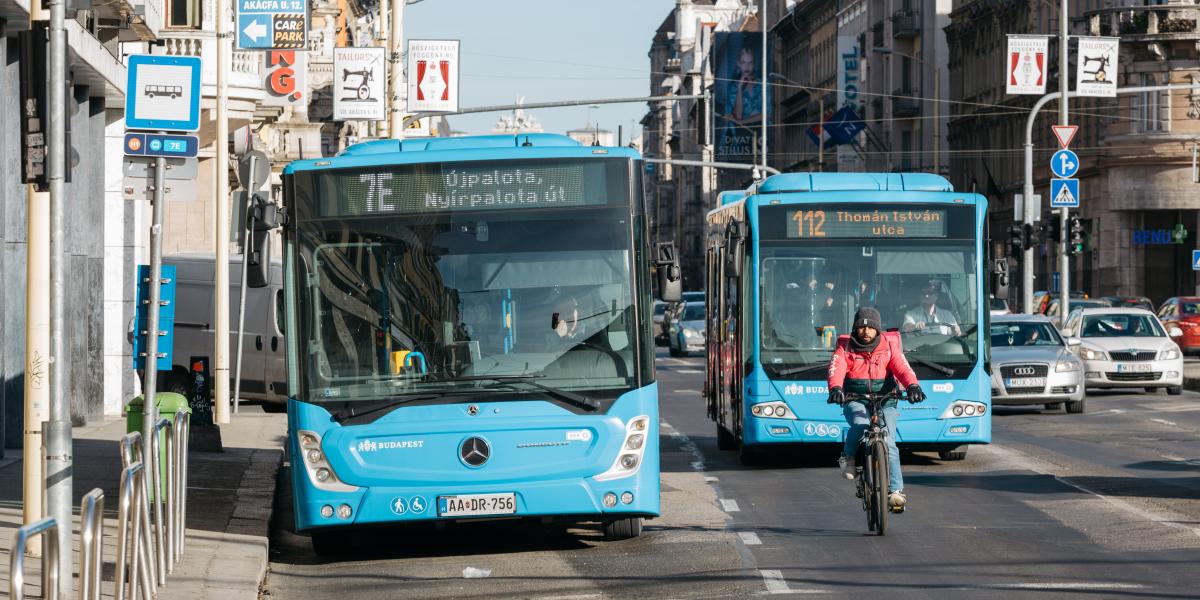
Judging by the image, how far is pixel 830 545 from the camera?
13.3 m

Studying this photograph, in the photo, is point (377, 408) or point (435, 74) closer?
point (377, 408)

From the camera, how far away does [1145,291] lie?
65250 millimetres

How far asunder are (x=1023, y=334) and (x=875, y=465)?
54.3 ft

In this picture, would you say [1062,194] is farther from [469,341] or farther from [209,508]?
[469,341]

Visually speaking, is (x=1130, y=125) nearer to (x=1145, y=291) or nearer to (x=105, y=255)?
(x=1145, y=291)

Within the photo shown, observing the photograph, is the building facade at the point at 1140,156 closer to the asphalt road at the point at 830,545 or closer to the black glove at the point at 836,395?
the asphalt road at the point at 830,545

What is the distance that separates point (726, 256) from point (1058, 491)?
5.70m

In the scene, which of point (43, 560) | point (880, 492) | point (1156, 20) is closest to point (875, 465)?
point (880, 492)

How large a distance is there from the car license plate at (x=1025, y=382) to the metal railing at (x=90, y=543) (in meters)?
21.5

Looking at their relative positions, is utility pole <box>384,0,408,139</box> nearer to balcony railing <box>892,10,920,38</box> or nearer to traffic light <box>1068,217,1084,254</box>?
traffic light <box>1068,217,1084,254</box>

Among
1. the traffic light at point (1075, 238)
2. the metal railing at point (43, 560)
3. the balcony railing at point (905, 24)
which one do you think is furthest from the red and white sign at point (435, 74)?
the balcony railing at point (905, 24)

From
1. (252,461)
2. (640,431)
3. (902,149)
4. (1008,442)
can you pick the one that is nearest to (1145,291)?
(902,149)

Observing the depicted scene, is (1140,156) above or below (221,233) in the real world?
above

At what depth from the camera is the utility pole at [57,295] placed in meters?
9.55
